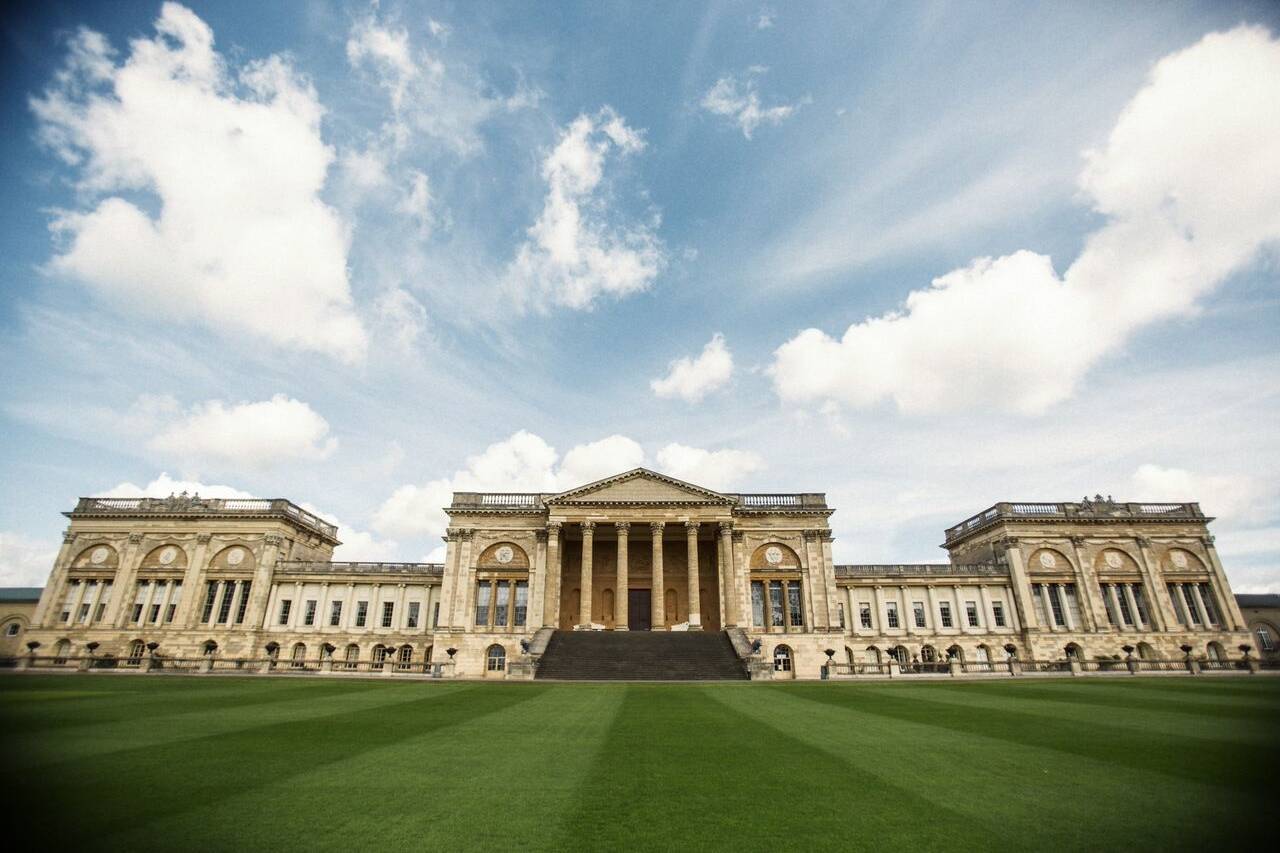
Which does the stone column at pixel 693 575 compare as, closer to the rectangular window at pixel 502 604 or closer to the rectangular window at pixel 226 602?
the rectangular window at pixel 502 604

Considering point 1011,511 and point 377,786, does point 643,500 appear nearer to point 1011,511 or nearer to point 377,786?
point 1011,511

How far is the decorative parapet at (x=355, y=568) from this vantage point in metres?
49.0

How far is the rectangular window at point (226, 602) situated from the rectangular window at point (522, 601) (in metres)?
23.6

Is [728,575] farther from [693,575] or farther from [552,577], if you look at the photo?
[552,577]

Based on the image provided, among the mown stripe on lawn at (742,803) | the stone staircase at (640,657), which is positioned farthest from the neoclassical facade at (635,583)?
the mown stripe on lawn at (742,803)

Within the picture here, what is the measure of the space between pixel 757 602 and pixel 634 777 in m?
38.2

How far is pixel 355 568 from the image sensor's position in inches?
1962

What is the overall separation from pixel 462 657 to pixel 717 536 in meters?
19.7

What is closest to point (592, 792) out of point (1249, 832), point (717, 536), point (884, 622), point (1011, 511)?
point (1249, 832)

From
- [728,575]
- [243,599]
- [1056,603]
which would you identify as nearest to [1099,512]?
[1056,603]

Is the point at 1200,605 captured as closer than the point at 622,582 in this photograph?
No

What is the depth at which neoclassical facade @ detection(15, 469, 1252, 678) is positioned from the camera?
1688 inches

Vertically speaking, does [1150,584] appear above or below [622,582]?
above

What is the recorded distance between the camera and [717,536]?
44719mm
